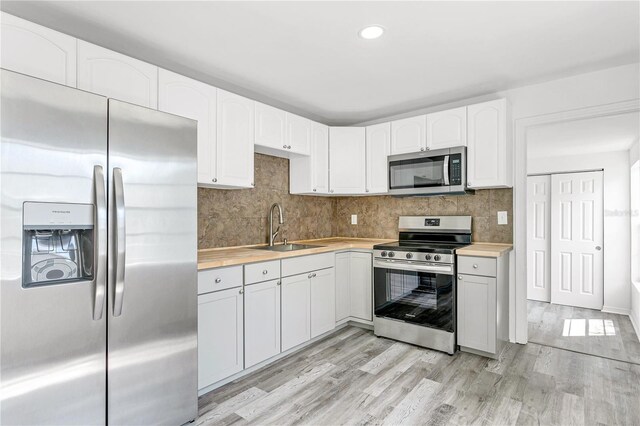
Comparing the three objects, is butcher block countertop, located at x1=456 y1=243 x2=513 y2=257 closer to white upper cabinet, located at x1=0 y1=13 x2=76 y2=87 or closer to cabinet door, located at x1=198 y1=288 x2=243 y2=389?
cabinet door, located at x1=198 y1=288 x2=243 y2=389

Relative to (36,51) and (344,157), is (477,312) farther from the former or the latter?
(36,51)

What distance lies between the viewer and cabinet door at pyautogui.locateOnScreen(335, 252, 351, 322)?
11.3 feet

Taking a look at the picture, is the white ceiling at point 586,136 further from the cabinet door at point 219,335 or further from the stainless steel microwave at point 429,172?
the cabinet door at point 219,335

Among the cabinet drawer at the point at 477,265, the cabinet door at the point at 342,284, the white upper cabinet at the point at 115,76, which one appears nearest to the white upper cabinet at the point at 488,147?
the cabinet drawer at the point at 477,265

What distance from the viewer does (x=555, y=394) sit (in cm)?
227

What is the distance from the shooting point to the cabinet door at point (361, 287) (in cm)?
346

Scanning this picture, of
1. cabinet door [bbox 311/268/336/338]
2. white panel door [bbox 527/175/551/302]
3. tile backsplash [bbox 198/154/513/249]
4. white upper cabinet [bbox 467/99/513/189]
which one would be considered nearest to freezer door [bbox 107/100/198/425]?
tile backsplash [bbox 198/154/513/249]

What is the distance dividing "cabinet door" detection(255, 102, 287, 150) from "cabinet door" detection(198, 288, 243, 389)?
133 cm

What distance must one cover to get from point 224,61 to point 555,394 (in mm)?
3246

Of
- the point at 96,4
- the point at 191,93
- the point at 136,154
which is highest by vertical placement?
the point at 96,4

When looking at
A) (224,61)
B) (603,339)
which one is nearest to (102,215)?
(224,61)

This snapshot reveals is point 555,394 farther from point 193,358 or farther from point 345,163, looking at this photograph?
point 345,163

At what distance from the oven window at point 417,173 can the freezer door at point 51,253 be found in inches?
→ 104

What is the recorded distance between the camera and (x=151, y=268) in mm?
1741
